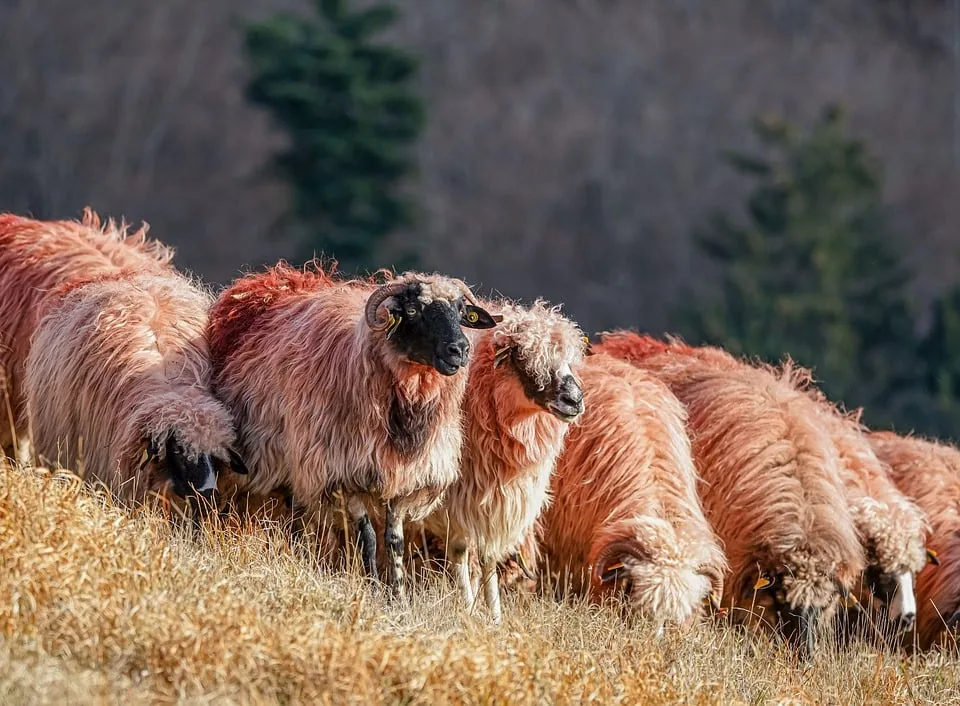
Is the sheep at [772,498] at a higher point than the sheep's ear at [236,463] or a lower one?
higher

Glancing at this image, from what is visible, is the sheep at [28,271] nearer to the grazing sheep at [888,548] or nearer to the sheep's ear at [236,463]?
the sheep's ear at [236,463]

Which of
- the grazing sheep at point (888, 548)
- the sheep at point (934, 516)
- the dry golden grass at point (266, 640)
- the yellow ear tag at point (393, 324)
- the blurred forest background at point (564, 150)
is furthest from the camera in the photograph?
the blurred forest background at point (564, 150)

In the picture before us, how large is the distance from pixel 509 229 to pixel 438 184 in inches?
84.8

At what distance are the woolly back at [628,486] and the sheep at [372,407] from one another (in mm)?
1266

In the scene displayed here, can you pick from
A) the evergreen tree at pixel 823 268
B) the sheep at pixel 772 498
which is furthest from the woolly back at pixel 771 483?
the evergreen tree at pixel 823 268

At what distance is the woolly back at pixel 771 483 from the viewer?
10.2m

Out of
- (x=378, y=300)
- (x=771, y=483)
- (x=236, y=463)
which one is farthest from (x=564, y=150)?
(x=378, y=300)

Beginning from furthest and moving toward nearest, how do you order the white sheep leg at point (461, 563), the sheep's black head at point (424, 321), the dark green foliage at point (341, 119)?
1. the dark green foliage at point (341, 119)
2. the white sheep leg at point (461, 563)
3. the sheep's black head at point (424, 321)

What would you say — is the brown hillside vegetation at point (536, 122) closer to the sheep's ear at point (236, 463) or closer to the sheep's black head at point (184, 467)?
the sheep's ear at point (236, 463)

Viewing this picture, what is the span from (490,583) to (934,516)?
4.20m

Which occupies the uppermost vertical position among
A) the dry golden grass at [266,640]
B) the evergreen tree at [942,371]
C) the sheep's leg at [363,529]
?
the evergreen tree at [942,371]

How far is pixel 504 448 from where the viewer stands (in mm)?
9500

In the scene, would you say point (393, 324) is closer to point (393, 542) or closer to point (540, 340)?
point (540, 340)

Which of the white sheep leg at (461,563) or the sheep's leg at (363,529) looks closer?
the sheep's leg at (363,529)
